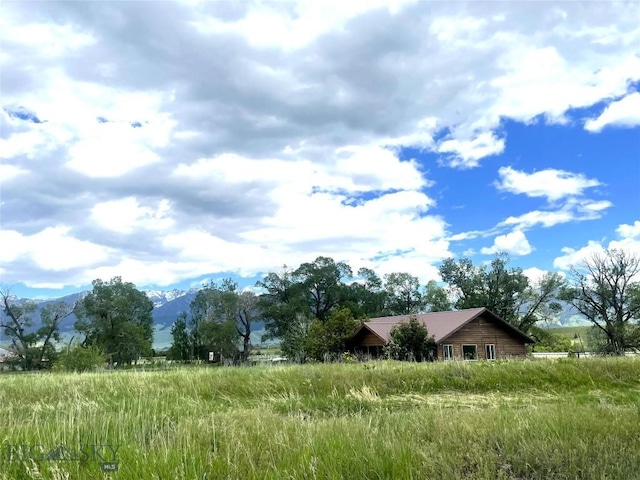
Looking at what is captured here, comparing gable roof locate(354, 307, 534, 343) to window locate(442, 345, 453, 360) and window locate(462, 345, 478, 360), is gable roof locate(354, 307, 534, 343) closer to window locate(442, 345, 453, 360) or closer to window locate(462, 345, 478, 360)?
window locate(442, 345, 453, 360)

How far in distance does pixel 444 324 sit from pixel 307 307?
119ft

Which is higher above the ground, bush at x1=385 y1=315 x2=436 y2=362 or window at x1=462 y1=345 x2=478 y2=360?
bush at x1=385 y1=315 x2=436 y2=362

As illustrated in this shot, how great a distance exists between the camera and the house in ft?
139

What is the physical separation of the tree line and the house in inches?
390

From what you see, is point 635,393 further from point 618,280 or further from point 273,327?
point 273,327

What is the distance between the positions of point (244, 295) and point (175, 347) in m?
17.2

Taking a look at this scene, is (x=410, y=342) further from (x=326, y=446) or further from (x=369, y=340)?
(x=326, y=446)

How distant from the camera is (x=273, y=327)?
7812 centimetres

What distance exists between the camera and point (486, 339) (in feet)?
149

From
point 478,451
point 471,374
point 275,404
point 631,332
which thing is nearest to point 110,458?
point 478,451

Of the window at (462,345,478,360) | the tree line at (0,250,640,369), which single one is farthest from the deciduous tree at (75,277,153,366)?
the window at (462,345,478,360)

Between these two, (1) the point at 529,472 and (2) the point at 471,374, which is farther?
(2) the point at 471,374

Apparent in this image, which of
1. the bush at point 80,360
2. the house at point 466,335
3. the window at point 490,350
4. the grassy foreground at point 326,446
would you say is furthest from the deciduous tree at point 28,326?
the grassy foreground at point 326,446

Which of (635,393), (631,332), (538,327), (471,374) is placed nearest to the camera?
(635,393)
